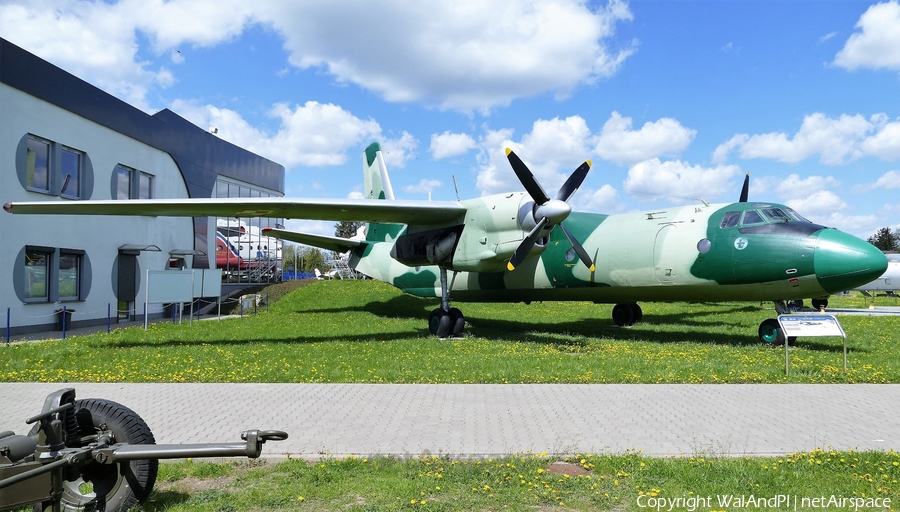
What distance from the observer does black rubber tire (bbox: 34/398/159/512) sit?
157 inches

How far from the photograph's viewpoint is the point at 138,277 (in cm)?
2372

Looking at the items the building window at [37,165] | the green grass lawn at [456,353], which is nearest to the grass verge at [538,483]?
the green grass lawn at [456,353]

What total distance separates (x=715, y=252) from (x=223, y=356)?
11.1m

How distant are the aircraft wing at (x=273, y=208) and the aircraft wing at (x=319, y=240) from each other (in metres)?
4.61

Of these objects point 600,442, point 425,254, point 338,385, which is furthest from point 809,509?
point 425,254

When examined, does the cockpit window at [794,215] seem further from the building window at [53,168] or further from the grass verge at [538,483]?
the building window at [53,168]

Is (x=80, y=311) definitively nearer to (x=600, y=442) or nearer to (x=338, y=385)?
(x=338, y=385)

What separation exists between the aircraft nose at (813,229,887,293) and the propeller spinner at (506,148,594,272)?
204 inches

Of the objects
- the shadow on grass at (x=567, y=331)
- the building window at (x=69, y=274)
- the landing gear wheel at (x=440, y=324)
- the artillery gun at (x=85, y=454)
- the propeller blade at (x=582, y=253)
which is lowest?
the shadow on grass at (x=567, y=331)

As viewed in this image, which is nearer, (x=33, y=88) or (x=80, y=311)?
(x=33, y=88)

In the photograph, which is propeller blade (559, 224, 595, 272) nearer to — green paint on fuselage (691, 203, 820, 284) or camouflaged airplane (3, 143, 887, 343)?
camouflaged airplane (3, 143, 887, 343)

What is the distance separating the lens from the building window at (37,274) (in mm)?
17812

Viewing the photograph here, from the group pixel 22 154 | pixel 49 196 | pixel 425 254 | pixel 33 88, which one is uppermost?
pixel 33 88

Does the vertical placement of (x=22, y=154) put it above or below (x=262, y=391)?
above
